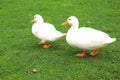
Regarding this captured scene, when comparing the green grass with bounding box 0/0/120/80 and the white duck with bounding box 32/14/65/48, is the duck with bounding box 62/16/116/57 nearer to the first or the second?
the green grass with bounding box 0/0/120/80

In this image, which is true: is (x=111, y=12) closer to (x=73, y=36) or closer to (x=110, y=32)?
(x=110, y=32)

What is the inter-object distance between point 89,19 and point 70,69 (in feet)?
16.2

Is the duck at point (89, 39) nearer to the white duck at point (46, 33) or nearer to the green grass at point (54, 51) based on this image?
the green grass at point (54, 51)

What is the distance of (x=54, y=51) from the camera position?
26.7ft

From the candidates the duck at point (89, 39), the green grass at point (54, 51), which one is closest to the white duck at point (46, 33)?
the green grass at point (54, 51)

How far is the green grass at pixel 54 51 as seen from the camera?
677 cm

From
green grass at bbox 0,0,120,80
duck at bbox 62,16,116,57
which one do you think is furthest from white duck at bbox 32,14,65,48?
duck at bbox 62,16,116,57

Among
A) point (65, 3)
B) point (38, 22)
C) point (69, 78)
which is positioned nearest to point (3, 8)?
point (65, 3)

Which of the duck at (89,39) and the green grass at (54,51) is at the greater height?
the duck at (89,39)

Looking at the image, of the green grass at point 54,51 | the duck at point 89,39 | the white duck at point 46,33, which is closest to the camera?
the green grass at point 54,51

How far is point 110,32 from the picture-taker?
995cm

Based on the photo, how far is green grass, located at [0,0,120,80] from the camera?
6.77 m

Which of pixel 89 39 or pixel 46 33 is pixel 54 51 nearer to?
pixel 46 33

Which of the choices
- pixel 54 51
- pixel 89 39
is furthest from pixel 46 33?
pixel 89 39
